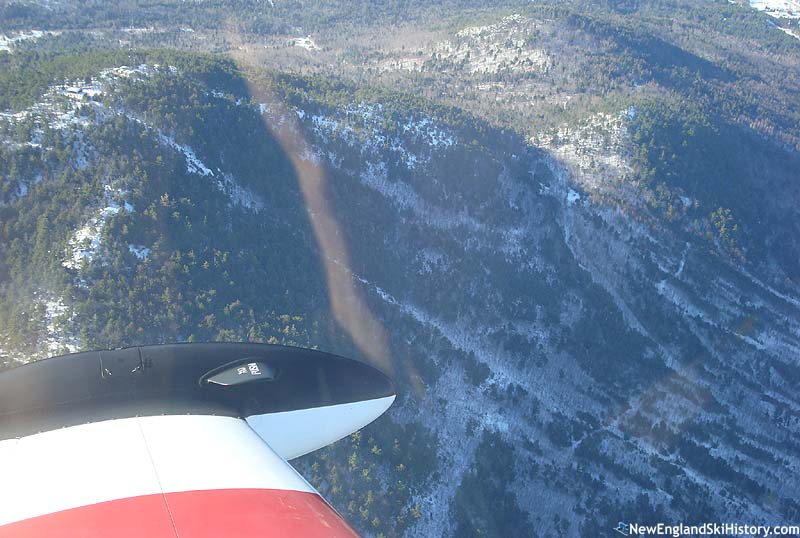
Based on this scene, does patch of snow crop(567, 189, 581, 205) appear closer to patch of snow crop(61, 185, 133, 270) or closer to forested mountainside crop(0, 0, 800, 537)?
forested mountainside crop(0, 0, 800, 537)

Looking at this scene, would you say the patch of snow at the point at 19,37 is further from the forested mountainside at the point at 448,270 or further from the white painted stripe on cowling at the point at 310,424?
the white painted stripe on cowling at the point at 310,424

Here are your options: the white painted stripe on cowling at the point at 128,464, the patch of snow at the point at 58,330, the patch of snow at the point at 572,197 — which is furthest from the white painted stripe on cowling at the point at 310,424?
the patch of snow at the point at 572,197

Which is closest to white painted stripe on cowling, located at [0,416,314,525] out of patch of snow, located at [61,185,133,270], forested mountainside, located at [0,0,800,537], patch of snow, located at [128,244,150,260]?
forested mountainside, located at [0,0,800,537]

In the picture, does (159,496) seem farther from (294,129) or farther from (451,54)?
(451,54)

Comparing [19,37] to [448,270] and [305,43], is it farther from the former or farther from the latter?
[448,270]

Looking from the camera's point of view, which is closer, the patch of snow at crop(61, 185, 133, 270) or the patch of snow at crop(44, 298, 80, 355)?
the patch of snow at crop(44, 298, 80, 355)
